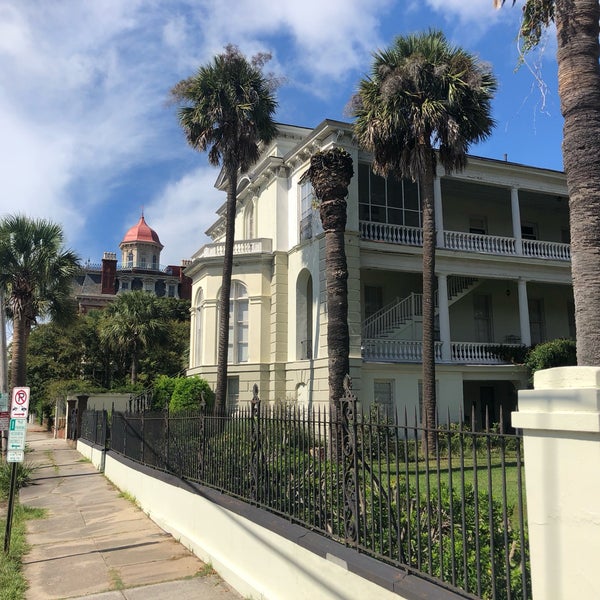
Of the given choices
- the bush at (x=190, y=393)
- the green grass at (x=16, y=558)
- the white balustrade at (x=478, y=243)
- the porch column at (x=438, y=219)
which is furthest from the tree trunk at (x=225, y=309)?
the white balustrade at (x=478, y=243)

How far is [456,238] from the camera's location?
21.7 m

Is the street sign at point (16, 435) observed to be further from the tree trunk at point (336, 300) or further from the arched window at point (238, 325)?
the arched window at point (238, 325)

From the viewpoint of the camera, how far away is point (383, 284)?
74.5 feet

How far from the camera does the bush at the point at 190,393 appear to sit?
2016cm

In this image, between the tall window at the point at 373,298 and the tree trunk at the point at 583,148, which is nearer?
the tree trunk at the point at 583,148

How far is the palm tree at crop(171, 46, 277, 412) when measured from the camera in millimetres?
19531

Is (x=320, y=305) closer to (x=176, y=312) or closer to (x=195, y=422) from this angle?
(x=195, y=422)

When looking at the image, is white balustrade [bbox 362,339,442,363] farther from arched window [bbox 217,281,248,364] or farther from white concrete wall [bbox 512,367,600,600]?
white concrete wall [bbox 512,367,600,600]

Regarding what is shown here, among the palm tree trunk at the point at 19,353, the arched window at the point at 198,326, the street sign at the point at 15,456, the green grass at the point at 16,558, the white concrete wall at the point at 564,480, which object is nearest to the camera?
the white concrete wall at the point at 564,480

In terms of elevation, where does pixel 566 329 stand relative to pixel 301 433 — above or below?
above

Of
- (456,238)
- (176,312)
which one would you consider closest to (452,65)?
(456,238)

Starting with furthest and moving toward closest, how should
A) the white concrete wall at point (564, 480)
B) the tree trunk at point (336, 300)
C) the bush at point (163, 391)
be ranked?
the bush at point (163, 391)
the tree trunk at point (336, 300)
the white concrete wall at point (564, 480)

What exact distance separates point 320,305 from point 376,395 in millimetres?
3642

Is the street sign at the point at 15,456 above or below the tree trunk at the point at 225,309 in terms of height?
below
